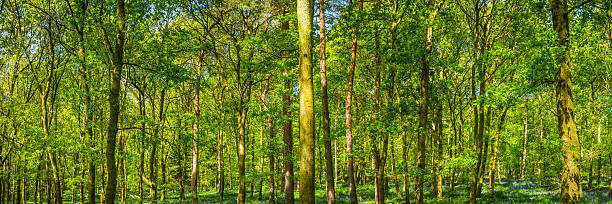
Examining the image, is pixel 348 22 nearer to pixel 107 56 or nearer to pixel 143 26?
pixel 143 26

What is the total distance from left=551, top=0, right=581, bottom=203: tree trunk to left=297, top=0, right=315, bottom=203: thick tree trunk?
582cm

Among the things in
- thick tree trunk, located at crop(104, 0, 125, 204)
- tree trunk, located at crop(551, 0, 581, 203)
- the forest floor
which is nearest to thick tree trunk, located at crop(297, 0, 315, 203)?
tree trunk, located at crop(551, 0, 581, 203)

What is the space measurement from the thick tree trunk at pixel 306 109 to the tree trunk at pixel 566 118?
229 inches

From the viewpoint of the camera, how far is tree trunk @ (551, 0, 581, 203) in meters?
7.21

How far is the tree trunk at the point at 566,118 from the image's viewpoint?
721 centimetres

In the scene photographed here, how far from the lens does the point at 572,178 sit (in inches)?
285

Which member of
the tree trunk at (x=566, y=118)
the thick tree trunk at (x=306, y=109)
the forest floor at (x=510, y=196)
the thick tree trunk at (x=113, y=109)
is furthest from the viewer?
the forest floor at (x=510, y=196)

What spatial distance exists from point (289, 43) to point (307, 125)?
277 inches

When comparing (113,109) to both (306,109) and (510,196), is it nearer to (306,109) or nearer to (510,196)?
(306,109)

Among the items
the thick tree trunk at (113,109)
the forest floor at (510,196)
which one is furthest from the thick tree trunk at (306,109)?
the forest floor at (510,196)

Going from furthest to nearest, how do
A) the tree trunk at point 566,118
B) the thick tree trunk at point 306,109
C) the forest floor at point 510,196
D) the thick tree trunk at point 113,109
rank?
the forest floor at point 510,196 → the thick tree trunk at point 113,109 → the tree trunk at point 566,118 → the thick tree trunk at point 306,109

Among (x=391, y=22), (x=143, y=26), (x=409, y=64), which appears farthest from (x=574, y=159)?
(x=143, y=26)

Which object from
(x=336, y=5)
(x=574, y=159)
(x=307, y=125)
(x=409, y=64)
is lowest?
(x=574, y=159)

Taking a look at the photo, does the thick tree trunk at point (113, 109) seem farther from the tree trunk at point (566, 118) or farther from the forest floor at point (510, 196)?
the tree trunk at point (566, 118)
